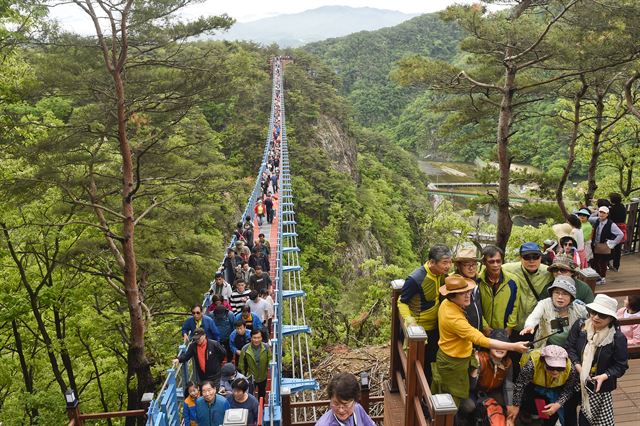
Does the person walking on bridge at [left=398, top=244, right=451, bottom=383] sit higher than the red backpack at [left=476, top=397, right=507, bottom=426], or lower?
higher

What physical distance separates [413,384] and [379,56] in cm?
7866

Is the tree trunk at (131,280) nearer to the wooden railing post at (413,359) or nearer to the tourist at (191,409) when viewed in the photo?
the tourist at (191,409)

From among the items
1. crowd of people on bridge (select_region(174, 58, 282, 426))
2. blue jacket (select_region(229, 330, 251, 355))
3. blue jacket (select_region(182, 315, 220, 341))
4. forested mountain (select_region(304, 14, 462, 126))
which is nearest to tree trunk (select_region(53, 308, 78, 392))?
crowd of people on bridge (select_region(174, 58, 282, 426))

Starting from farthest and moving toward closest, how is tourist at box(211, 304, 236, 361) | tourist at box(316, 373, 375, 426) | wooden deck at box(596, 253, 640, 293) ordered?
wooden deck at box(596, 253, 640, 293)
tourist at box(211, 304, 236, 361)
tourist at box(316, 373, 375, 426)

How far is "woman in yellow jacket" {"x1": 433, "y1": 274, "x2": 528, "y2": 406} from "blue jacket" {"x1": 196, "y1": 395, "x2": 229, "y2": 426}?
1835 mm

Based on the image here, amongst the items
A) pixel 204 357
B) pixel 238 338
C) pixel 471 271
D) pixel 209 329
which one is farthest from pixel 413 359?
pixel 209 329

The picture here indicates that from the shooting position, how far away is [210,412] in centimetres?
380

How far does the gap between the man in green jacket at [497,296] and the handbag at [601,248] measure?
368 cm

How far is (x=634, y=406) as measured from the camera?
373cm

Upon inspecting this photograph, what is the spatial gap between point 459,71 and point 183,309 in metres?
8.82

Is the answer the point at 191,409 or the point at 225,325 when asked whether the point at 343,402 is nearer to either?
the point at 191,409

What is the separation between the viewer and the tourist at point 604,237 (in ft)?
19.7

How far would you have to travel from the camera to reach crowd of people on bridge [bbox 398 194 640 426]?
279 centimetres

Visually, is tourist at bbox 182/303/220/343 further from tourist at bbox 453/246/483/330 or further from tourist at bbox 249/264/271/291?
tourist at bbox 453/246/483/330
